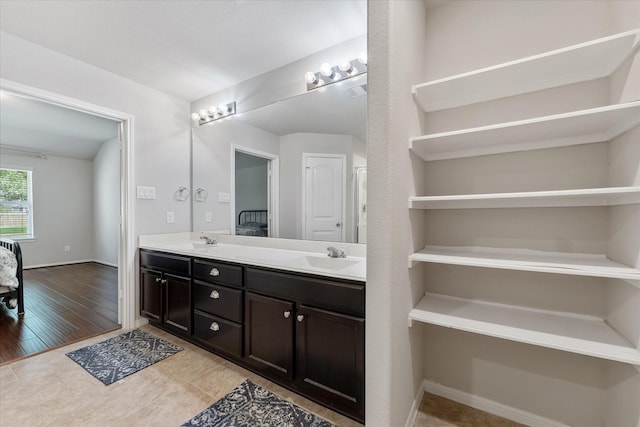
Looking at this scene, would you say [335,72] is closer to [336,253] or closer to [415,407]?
[336,253]

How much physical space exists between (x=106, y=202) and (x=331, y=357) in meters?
6.17

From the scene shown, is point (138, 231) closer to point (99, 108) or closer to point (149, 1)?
point (99, 108)

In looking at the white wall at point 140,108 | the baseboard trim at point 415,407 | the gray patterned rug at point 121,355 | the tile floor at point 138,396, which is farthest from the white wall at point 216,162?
the baseboard trim at point 415,407

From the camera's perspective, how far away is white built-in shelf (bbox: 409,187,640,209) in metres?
1.06

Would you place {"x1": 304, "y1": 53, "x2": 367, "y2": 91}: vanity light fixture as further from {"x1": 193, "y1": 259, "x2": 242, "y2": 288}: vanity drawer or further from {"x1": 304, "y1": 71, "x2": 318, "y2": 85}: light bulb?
{"x1": 193, "y1": 259, "x2": 242, "y2": 288}: vanity drawer

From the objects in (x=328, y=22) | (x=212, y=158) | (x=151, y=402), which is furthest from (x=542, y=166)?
(x=212, y=158)

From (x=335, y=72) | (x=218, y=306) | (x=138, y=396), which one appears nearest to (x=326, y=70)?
(x=335, y=72)

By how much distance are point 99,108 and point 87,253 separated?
16.5ft

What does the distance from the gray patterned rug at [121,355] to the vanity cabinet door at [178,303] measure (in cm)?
17

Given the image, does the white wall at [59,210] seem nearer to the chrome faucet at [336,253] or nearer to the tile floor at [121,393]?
the tile floor at [121,393]

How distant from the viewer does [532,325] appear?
1.29 m

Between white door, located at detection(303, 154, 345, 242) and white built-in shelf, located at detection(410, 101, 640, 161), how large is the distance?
28.4 inches

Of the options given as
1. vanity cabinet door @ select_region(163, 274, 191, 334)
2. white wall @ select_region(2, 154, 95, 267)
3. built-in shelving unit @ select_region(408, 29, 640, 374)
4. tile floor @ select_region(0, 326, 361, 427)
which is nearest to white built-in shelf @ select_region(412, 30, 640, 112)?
built-in shelving unit @ select_region(408, 29, 640, 374)

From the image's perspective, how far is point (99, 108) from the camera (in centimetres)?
247
